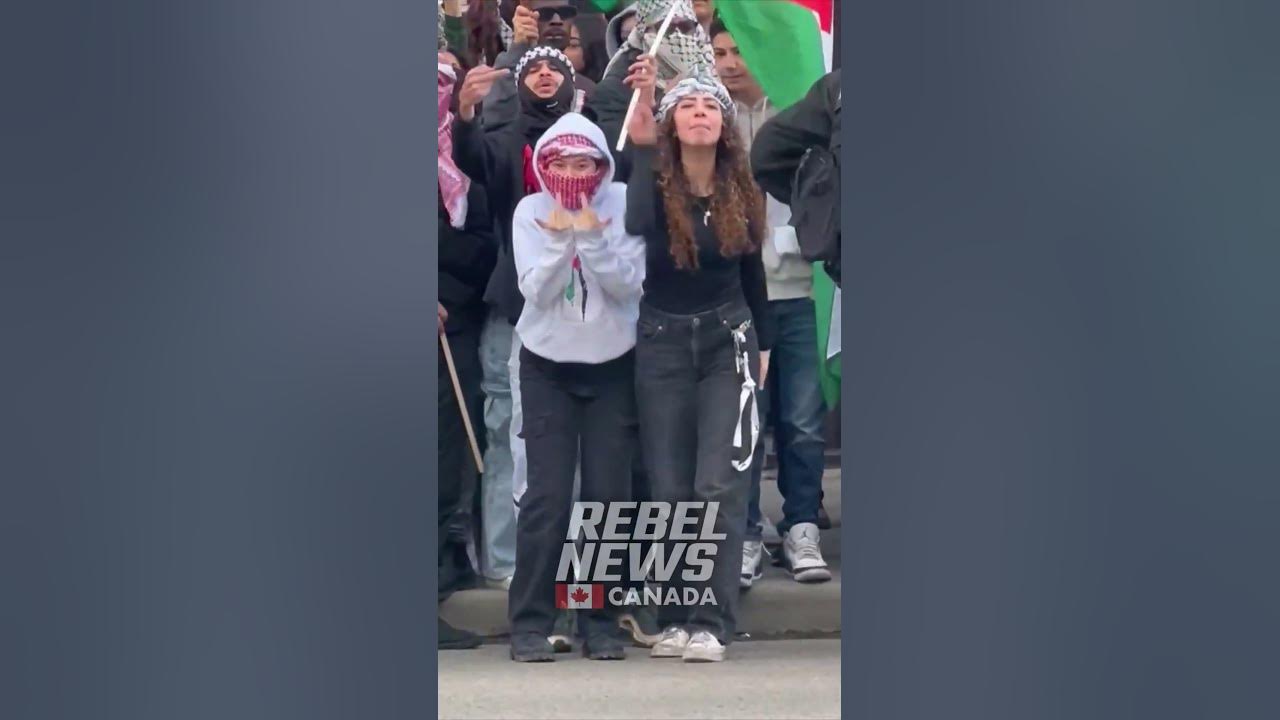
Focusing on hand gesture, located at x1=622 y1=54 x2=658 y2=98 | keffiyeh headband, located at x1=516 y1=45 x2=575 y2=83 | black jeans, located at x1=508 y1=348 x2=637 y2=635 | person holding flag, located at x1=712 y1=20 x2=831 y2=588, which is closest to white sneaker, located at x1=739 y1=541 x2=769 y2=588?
person holding flag, located at x1=712 y1=20 x2=831 y2=588

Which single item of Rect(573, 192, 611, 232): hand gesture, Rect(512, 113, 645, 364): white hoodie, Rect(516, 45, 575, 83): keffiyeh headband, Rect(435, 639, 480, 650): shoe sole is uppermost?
Rect(516, 45, 575, 83): keffiyeh headband

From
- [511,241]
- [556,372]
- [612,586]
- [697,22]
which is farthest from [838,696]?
[697,22]

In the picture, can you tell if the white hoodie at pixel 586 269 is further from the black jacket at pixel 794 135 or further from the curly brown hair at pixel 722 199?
the black jacket at pixel 794 135

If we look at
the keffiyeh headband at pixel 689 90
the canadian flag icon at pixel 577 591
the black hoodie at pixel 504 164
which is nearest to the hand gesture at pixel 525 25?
the black hoodie at pixel 504 164

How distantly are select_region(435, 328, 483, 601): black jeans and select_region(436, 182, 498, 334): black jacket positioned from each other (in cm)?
5

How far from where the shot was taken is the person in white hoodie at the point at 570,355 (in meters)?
5.58

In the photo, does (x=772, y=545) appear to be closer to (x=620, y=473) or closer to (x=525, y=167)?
(x=620, y=473)

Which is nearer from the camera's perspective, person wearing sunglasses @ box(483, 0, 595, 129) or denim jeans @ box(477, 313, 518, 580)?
person wearing sunglasses @ box(483, 0, 595, 129)

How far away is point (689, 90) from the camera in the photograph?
18.3 feet

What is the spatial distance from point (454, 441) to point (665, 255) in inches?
30.1

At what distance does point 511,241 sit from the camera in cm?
560

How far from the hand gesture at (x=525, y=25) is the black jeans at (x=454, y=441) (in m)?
0.79

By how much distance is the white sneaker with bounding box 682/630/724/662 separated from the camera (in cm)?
560

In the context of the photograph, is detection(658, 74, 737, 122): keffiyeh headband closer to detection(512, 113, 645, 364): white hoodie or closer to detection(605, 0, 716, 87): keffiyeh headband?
detection(605, 0, 716, 87): keffiyeh headband
